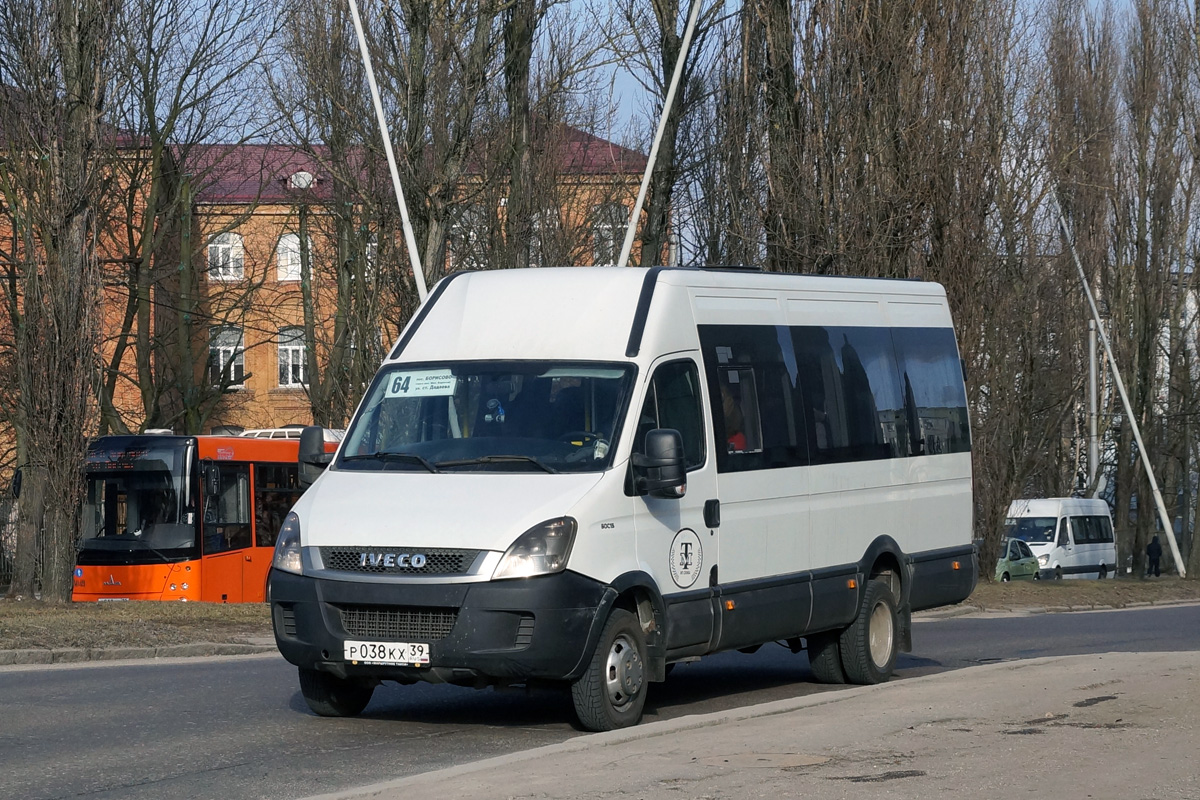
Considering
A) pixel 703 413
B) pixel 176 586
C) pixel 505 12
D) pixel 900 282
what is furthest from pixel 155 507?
pixel 703 413

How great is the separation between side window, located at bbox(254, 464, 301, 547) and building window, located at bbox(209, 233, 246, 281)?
15220 mm

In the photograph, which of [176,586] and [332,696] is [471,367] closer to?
[332,696]

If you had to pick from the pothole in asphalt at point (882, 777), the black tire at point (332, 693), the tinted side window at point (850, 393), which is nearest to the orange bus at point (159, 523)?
the tinted side window at point (850, 393)

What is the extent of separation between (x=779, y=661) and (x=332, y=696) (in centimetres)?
574

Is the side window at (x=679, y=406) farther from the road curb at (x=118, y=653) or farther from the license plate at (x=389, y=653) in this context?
the road curb at (x=118, y=653)

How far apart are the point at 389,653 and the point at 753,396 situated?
324 cm

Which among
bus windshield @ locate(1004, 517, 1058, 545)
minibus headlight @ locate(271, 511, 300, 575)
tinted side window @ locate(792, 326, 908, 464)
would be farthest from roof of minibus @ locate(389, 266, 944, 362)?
bus windshield @ locate(1004, 517, 1058, 545)

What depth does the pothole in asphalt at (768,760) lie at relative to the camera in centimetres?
812

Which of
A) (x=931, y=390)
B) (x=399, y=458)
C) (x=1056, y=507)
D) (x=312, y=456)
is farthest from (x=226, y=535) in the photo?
(x=1056, y=507)

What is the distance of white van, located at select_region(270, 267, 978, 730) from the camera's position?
9.41 m

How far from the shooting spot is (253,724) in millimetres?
10414

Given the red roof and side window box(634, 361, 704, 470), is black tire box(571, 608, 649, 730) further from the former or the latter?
the red roof

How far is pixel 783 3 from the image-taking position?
29000mm

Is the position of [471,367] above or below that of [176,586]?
above
